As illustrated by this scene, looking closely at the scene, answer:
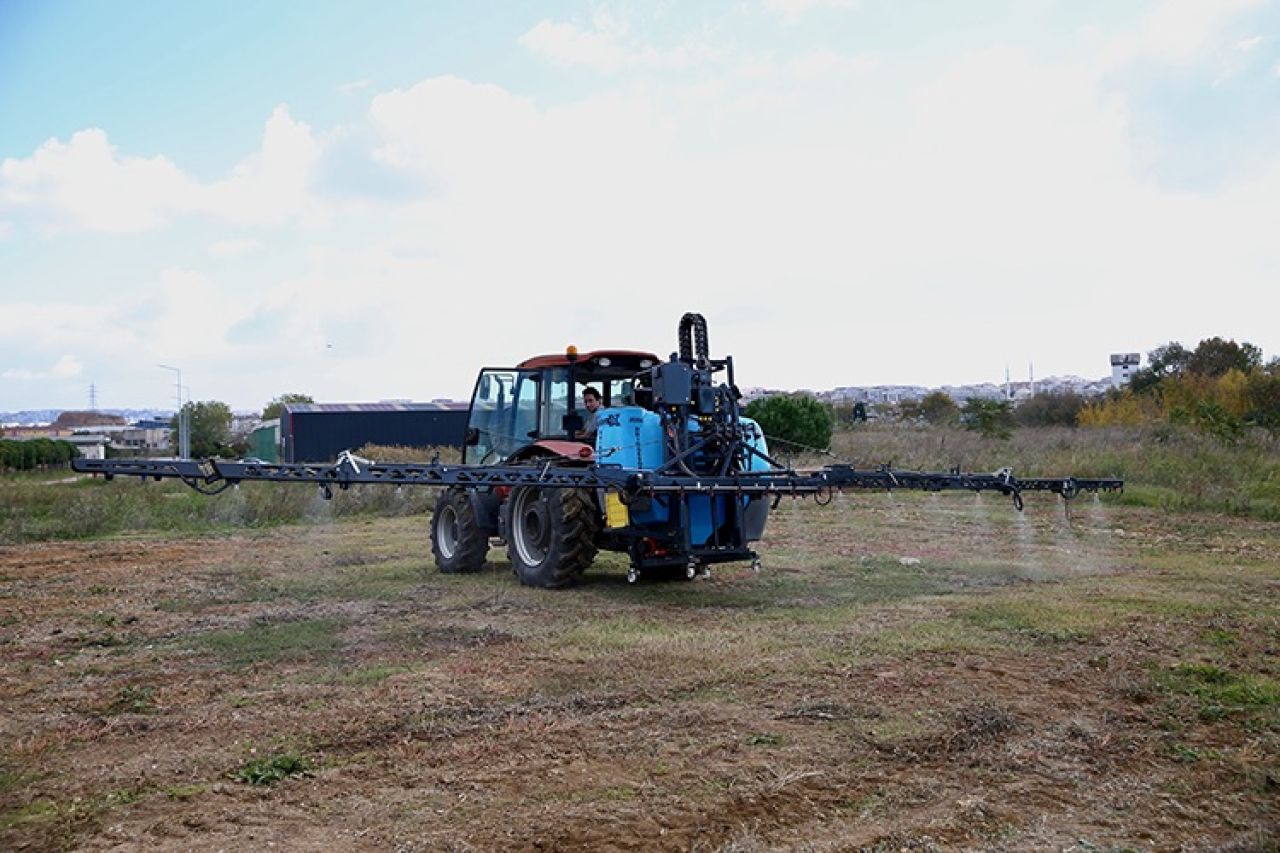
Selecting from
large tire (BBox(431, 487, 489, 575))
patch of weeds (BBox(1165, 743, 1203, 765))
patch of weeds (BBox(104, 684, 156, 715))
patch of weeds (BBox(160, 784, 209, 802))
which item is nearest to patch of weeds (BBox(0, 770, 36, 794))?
patch of weeds (BBox(160, 784, 209, 802))

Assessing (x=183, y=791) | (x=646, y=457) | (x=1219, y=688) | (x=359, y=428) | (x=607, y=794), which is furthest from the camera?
(x=359, y=428)

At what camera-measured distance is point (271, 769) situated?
5.19 metres

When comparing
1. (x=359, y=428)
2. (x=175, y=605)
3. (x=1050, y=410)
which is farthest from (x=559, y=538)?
(x=1050, y=410)

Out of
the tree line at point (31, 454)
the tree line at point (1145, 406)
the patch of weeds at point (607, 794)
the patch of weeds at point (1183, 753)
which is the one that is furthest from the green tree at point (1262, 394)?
the tree line at point (31, 454)

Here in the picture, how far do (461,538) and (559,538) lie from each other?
2.21 meters

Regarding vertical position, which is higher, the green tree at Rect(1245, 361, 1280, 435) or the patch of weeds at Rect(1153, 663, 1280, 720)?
the green tree at Rect(1245, 361, 1280, 435)

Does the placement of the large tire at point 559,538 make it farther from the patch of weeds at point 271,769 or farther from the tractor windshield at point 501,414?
the patch of weeds at point 271,769

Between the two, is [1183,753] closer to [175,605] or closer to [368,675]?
[368,675]

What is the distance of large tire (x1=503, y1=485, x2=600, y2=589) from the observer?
10.7 metres

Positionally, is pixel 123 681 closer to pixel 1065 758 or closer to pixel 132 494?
pixel 1065 758

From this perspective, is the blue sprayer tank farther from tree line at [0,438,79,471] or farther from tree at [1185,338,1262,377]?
tree at [1185,338,1262,377]

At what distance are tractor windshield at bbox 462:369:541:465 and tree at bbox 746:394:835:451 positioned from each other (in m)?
17.5

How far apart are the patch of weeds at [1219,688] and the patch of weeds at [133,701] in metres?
5.74

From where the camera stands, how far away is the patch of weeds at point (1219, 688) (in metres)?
6.07
